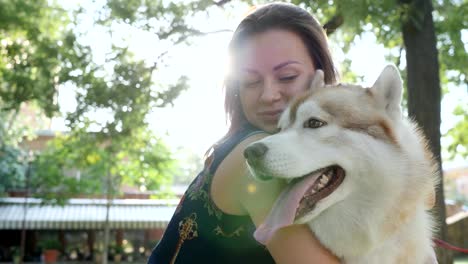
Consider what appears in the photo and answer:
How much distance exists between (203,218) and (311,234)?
1.76ft

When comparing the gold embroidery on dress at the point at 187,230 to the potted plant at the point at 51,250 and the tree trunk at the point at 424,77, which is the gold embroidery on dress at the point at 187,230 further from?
the potted plant at the point at 51,250

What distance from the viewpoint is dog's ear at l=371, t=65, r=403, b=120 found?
2.85 m

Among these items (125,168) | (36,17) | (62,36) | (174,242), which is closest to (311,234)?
(174,242)

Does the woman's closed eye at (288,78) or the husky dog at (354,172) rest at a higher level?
the woman's closed eye at (288,78)

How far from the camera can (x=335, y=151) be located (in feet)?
8.48

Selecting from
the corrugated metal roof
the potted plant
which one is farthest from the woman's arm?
the potted plant

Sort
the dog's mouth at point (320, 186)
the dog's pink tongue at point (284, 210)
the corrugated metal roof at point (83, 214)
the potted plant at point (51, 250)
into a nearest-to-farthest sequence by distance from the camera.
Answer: the dog's pink tongue at point (284, 210), the dog's mouth at point (320, 186), the corrugated metal roof at point (83, 214), the potted plant at point (51, 250)

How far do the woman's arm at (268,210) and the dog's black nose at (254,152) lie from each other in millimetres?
90

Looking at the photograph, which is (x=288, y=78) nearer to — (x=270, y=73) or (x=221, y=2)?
(x=270, y=73)

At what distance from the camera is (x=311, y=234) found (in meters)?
2.34

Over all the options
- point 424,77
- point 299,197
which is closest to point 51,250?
point 424,77

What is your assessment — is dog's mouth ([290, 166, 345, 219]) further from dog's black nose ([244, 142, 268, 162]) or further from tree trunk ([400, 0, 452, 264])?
tree trunk ([400, 0, 452, 264])

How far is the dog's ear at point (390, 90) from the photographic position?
112 inches

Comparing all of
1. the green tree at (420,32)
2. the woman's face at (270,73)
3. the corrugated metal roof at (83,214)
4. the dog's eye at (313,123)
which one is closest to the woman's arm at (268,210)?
the dog's eye at (313,123)
